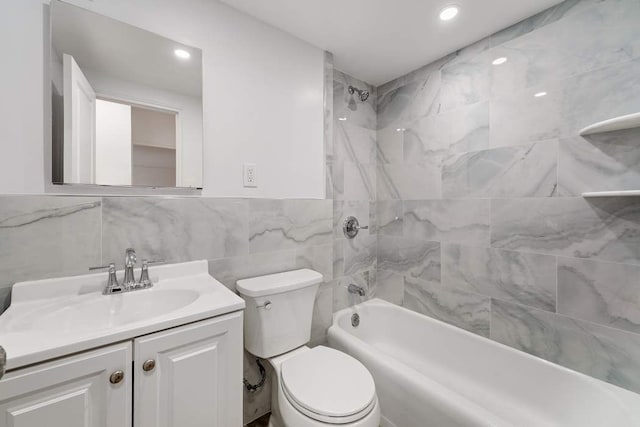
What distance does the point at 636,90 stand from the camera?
1.14m

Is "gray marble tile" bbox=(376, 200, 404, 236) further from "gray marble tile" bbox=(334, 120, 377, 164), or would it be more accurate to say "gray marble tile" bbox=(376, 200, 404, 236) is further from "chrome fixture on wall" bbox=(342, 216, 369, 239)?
"gray marble tile" bbox=(334, 120, 377, 164)

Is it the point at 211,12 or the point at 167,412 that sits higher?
the point at 211,12

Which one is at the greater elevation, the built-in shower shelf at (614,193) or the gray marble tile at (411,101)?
the gray marble tile at (411,101)

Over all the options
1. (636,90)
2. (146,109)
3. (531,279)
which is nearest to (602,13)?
(636,90)

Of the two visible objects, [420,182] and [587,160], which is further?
[420,182]

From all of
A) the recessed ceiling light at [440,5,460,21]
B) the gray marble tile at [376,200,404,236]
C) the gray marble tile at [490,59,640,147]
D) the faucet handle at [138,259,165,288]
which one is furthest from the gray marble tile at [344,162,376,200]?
the faucet handle at [138,259,165,288]

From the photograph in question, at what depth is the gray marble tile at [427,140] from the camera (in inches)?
72.1

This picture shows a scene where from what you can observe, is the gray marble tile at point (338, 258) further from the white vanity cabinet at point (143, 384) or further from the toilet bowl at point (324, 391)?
the white vanity cabinet at point (143, 384)

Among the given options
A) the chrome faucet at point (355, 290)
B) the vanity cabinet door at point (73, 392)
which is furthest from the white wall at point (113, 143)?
the chrome faucet at point (355, 290)

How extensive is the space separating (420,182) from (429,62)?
0.89 metres

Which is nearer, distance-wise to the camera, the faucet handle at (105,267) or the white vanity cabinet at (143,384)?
the white vanity cabinet at (143,384)

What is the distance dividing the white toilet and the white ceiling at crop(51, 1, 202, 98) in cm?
107

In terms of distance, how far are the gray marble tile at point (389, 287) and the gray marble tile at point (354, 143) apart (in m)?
0.99

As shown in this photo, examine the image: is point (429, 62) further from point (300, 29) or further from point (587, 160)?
point (587, 160)
